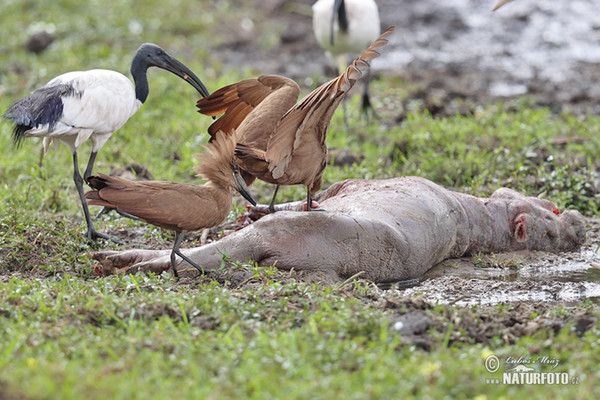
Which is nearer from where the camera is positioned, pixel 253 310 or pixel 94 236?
pixel 253 310

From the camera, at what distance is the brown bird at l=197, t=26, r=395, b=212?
4.96 metres

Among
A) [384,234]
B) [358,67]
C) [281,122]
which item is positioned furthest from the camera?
[384,234]

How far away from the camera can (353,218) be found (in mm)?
5488

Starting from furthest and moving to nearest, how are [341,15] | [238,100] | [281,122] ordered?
1. [341,15]
2. [238,100]
3. [281,122]

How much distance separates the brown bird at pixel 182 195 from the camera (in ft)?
16.0

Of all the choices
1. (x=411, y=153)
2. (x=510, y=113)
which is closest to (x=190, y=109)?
(x=411, y=153)

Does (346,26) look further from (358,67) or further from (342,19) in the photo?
(358,67)

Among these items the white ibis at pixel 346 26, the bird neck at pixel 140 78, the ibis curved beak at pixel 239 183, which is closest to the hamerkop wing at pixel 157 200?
the ibis curved beak at pixel 239 183

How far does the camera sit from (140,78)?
6.75 m

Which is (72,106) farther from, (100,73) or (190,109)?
(190,109)

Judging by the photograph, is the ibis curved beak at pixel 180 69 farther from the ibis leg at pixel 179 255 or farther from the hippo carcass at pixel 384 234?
the ibis leg at pixel 179 255

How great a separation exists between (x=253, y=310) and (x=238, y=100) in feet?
6.71

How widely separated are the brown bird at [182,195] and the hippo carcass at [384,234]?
0.94 feet

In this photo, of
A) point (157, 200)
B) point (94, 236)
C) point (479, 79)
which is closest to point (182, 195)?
point (157, 200)
